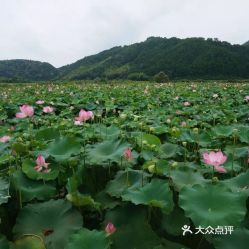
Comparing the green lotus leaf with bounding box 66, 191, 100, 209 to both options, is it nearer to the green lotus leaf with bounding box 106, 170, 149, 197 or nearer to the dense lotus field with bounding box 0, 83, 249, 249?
the dense lotus field with bounding box 0, 83, 249, 249

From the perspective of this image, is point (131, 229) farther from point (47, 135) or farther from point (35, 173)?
point (47, 135)

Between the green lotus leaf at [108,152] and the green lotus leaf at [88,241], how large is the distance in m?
0.58

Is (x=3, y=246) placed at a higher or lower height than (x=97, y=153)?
lower

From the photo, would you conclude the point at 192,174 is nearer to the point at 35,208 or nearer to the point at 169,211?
the point at 169,211

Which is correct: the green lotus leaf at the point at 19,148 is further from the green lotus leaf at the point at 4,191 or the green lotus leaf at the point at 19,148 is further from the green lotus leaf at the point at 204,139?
the green lotus leaf at the point at 204,139

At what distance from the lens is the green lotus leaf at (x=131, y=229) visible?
1248 millimetres

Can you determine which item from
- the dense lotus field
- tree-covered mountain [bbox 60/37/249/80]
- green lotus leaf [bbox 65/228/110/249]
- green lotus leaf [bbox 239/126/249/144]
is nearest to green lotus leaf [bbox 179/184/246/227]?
the dense lotus field

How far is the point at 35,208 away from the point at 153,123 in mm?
2023

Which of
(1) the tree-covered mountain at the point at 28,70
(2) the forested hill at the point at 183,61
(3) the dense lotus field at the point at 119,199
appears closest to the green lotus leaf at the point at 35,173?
(3) the dense lotus field at the point at 119,199

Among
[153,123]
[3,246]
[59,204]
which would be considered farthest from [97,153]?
[153,123]

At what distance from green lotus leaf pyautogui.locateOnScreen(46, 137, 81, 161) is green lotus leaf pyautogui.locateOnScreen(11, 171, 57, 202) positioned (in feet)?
0.66

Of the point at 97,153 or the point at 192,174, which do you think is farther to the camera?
the point at 97,153

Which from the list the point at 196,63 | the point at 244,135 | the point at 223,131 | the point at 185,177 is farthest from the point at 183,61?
the point at 185,177

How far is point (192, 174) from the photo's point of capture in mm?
1616
